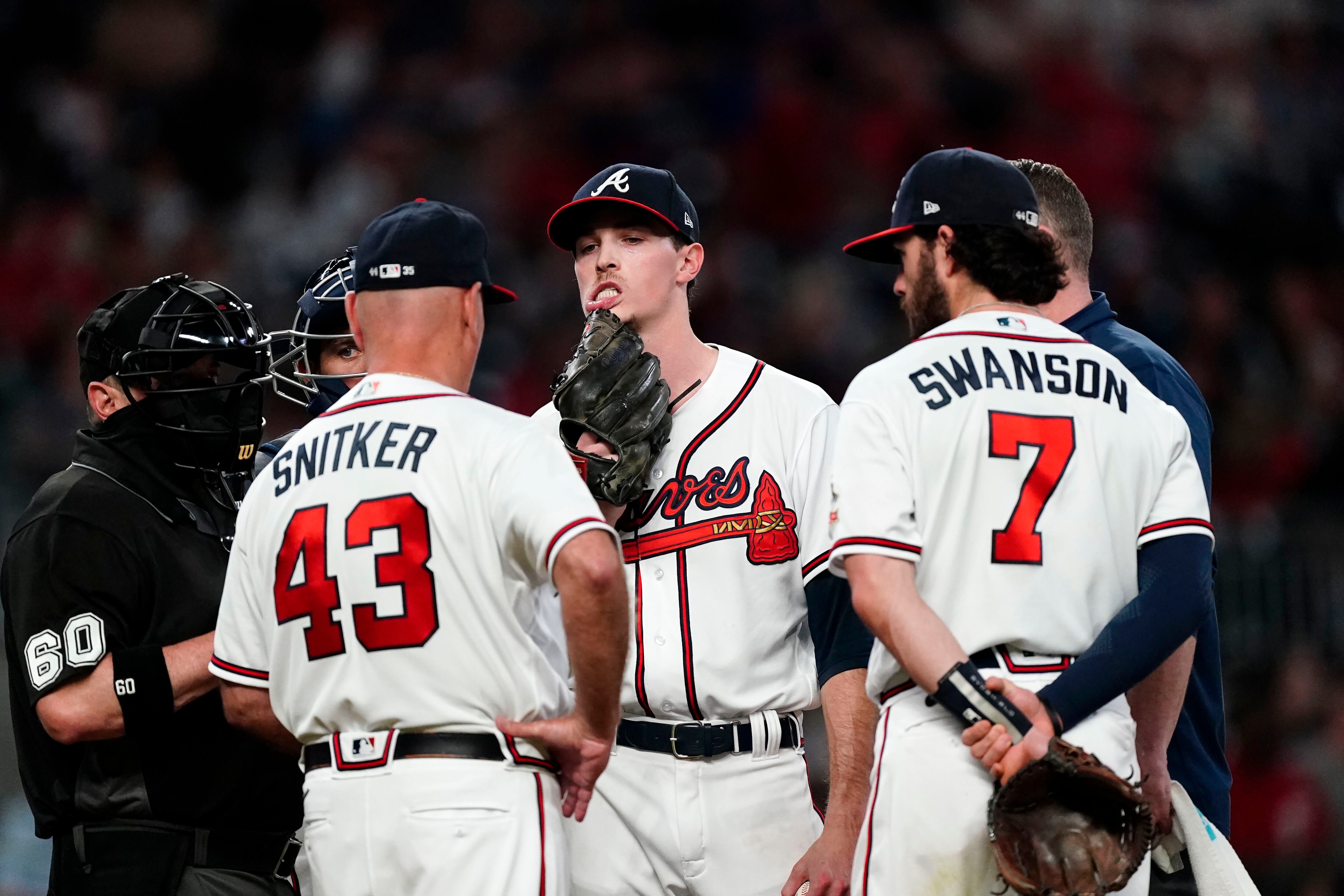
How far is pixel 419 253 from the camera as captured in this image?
10.7 ft

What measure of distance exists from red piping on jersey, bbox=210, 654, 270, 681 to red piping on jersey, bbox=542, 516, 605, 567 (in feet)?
2.58

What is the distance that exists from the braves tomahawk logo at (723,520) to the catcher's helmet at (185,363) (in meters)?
1.03

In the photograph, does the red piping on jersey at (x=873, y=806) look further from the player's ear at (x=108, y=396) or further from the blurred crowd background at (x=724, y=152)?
the blurred crowd background at (x=724, y=152)

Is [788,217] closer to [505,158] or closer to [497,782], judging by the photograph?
[505,158]

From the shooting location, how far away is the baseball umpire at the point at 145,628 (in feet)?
11.3

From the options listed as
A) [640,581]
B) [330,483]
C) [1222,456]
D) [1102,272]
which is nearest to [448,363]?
[330,483]

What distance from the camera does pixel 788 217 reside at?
10844 millimetres

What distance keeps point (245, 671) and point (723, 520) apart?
1226 mm

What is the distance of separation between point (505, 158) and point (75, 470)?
725cm

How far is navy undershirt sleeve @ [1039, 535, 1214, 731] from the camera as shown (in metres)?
2.99

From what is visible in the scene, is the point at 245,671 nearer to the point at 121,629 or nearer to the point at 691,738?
the point at 121,629

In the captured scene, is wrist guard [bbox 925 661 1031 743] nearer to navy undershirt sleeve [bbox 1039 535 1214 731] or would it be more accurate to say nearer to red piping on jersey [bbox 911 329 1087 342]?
navy undershirt sleeve [bbox 1039 535 1214 731]

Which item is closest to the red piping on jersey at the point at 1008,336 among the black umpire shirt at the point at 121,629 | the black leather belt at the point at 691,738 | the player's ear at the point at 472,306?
the player's ear at the point at 472,306

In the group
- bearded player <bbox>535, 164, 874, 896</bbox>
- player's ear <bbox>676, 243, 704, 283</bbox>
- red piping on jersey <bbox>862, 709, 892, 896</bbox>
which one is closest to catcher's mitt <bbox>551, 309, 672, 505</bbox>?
bearded player <bbox>535, 164, 874, 896</bbox>
